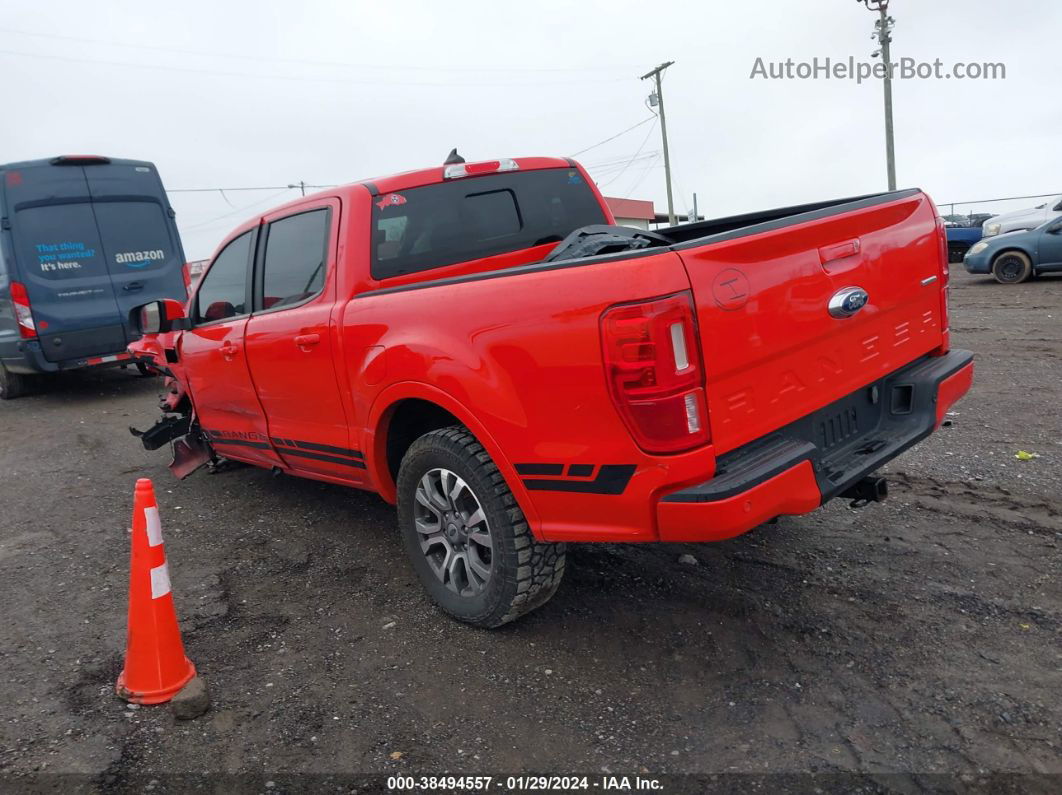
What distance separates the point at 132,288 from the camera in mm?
10047

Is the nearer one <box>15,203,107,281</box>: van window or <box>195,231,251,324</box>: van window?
<box>195,231,251,324</box>: van window

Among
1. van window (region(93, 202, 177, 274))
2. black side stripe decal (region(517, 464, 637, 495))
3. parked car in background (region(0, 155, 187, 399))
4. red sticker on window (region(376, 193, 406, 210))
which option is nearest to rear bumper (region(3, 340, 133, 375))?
parked car in background (region(0, 155, 187, 399))

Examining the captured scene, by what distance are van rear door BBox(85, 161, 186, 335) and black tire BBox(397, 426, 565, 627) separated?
25.0ft

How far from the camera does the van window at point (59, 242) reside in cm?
925

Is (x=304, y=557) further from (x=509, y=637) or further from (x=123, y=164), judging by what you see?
(x=123, y=164)

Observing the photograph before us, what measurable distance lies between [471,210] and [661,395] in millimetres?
2051

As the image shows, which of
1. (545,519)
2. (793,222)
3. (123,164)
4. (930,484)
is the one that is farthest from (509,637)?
(123,164)

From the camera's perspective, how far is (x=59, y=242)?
9477 millimetres

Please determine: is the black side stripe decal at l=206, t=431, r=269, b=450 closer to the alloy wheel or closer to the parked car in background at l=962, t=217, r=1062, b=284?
the alloy wheel

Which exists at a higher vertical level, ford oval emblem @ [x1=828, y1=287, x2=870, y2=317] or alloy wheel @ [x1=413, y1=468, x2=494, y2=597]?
ford oval emblem @ [x1=828, y1=287, x2=870, y2=317]

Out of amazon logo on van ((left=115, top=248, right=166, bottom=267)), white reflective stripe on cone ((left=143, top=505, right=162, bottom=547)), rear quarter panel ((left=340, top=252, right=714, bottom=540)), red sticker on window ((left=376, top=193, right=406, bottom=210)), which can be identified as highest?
red sticker on window ((left=376, top=193, right=406, bottom=210))

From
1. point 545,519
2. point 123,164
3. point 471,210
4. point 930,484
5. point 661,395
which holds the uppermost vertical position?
point 123,164

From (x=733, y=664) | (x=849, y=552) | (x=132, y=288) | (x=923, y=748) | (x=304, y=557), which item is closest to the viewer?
(x=923, y=748)

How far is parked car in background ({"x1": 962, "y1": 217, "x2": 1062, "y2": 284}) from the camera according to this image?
45.1 feet
